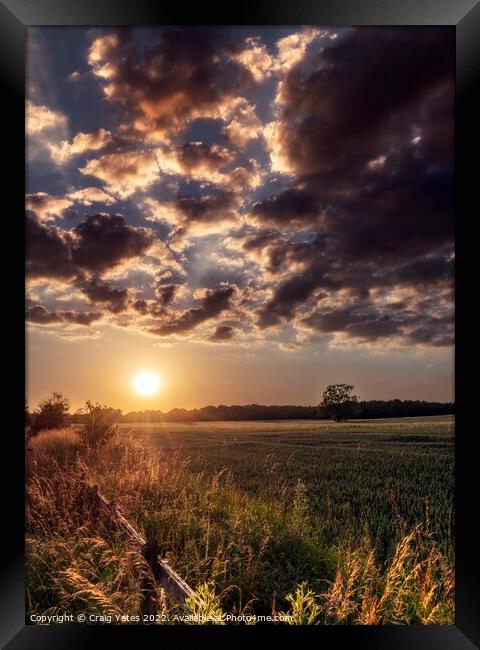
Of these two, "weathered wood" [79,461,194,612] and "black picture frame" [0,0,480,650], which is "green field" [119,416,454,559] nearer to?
"black picture frame" [0,0,480,650]

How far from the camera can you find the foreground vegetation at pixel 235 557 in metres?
3.29

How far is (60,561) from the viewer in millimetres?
3553

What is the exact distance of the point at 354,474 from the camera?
5887 millimetres

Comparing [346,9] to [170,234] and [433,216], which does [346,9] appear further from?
[170,234]

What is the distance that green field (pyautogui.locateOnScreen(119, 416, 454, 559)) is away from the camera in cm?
403

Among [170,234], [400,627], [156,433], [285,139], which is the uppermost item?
[285,139]

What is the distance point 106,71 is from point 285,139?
1742 mm

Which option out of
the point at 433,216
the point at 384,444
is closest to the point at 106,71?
the point at 433,216

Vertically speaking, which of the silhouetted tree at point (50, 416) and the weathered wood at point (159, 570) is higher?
the silhouetted tree at point (50, 416)

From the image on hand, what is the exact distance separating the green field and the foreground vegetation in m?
0.09
